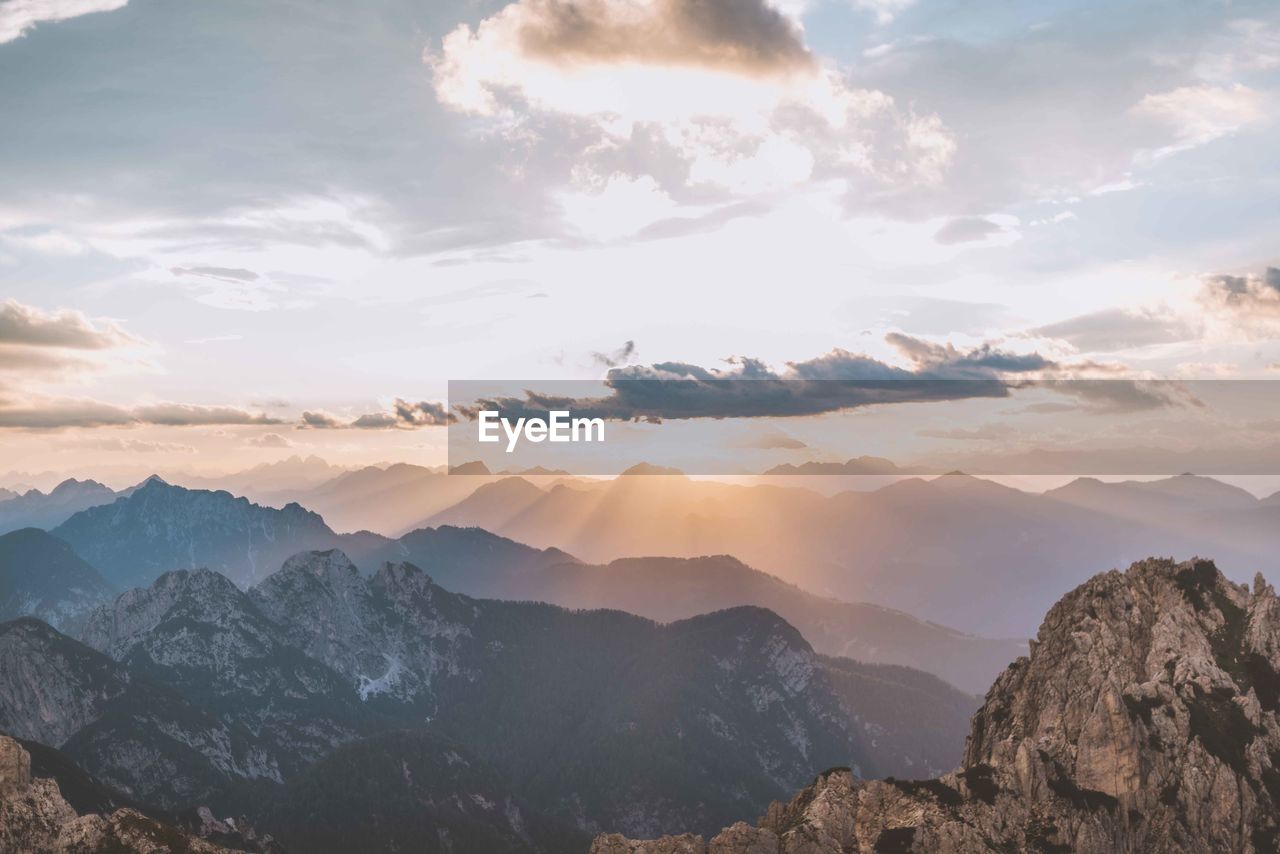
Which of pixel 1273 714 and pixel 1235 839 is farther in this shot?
pixel 1273 714

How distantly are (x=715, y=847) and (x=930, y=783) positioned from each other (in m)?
39.8

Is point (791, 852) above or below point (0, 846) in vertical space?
above

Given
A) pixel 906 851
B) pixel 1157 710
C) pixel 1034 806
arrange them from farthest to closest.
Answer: pixel 1157 710, pixel 1034 806, pixel 906 851

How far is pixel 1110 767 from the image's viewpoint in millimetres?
182375

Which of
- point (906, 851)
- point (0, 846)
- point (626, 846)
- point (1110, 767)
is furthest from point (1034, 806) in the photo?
point (0, 846)

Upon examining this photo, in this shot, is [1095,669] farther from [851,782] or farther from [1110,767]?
[851,782]

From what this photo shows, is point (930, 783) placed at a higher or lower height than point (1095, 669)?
lower

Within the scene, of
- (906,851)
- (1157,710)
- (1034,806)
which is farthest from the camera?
(1157,710)

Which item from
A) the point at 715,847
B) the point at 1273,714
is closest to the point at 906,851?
the point at 715,847

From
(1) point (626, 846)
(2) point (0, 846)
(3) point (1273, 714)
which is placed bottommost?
(2) point (0, 846)

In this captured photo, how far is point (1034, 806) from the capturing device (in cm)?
17725

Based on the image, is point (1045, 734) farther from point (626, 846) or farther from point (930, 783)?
point (626, 846)

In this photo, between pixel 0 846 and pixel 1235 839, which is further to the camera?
pixel 0 846

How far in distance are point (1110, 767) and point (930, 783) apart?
97.7ft
